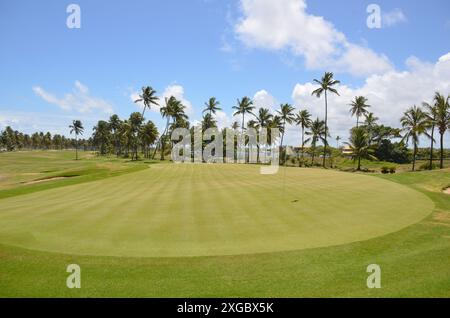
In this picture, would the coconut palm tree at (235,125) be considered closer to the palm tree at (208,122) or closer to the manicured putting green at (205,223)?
the palm tree at (208,122)

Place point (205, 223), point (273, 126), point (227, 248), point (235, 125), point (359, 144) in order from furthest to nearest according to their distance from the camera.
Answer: point (235, 125), point (273, 126), point (359, 144), point (205, 223), point (227, 248)

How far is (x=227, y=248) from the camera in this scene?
11.9m

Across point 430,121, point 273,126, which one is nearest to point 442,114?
point 430,121

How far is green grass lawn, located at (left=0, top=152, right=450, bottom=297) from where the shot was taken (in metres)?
8.64

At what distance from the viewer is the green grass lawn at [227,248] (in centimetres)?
864

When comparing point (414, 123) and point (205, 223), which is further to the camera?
point (414, 123)

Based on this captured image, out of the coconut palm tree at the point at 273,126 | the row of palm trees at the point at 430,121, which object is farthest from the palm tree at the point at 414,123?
the coconut palm tree at the point at 273,126

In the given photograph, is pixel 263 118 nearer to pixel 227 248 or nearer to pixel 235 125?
pixel 235 125

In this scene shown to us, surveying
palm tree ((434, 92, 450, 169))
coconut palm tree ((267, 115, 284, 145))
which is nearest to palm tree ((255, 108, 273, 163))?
coconut palm tree ((267, 115, 284, 145))

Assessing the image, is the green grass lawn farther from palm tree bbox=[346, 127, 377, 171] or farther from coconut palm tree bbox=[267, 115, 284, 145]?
coconut palm tree bbox=[267, 115, 284, 145]

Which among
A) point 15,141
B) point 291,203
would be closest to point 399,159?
point 291,203

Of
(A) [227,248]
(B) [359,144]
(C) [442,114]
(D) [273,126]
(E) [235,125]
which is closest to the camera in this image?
(A) [227,248]

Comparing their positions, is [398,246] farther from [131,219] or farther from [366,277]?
[131,219]

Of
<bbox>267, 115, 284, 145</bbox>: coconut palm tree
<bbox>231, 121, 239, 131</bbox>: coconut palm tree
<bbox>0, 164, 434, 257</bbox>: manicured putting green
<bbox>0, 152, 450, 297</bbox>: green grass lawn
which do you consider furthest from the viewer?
<bbox>231, 121, 239, 131</bbox>: coconut palm tree
